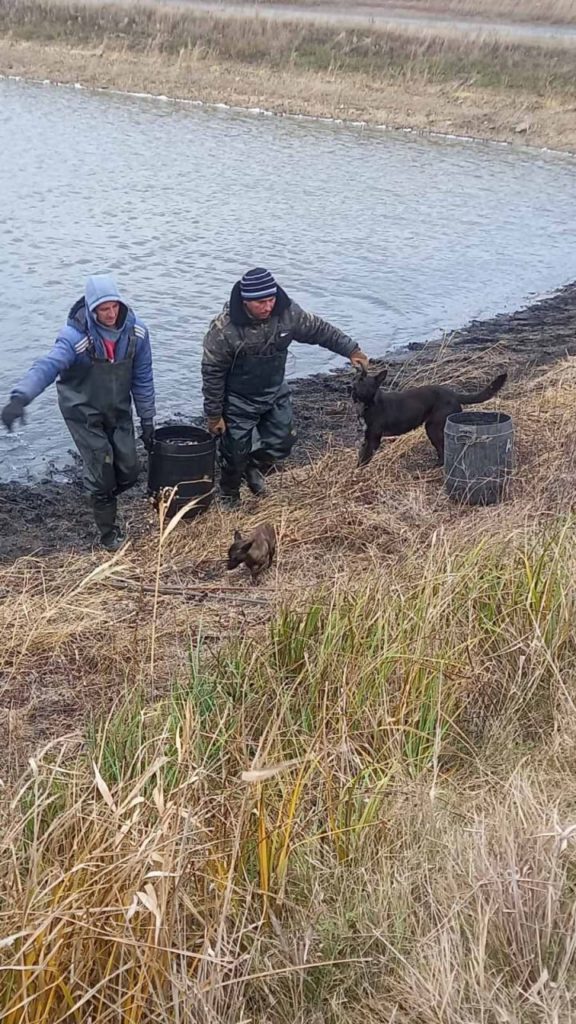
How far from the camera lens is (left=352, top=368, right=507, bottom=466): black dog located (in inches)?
311

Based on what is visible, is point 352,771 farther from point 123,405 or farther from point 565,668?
point 123,405

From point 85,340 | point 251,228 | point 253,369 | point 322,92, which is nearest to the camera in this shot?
point 85,340

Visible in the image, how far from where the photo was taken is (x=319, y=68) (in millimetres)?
35219

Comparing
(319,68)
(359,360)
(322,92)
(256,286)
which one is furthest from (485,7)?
(256,286)

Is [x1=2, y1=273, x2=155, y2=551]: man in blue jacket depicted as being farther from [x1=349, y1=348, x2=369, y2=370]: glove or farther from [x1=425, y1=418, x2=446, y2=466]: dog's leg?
[x1=425, y1=418, x2=446, y2=466]: dog's leg

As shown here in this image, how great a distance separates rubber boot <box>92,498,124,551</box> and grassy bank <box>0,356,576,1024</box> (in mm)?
1290

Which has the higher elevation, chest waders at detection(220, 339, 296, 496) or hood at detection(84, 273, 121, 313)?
hood at detection(84, 273, 121, 313)

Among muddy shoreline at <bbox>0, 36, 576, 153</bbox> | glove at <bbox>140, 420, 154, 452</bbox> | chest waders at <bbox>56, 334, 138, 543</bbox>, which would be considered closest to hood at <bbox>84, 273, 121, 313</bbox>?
chest waders at <bbox>56, 334, 138, 543</bbox>

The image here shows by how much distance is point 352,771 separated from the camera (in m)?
3.75

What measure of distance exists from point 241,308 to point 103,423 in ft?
3.75

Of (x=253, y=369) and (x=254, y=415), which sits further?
(x=254, y=415)

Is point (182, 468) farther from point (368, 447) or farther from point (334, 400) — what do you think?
point (334, 400)

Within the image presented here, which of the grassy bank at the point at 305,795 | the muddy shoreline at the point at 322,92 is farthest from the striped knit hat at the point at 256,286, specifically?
the muddy shoreline at the point at 322,92

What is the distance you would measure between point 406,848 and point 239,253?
14.5 m
